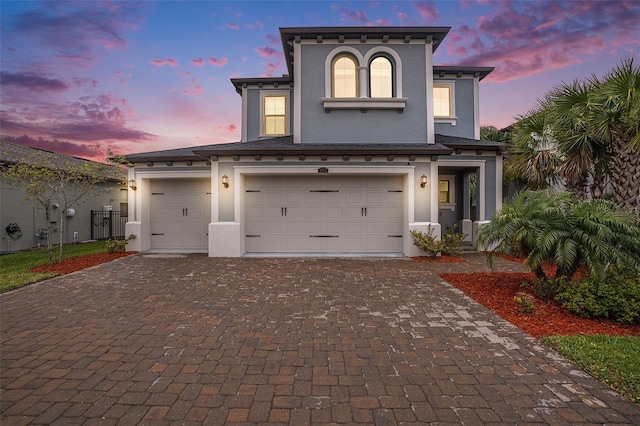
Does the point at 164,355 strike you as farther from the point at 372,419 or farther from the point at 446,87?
the point at 446,87

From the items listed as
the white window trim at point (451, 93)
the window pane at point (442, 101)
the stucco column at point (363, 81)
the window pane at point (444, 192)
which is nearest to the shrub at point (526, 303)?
the stucco column at point (363, 81)

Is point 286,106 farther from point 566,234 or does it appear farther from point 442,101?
point 566,234

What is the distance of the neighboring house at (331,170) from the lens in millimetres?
9641

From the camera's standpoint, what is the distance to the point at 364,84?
10.5m

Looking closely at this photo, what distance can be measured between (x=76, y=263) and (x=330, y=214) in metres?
7.75

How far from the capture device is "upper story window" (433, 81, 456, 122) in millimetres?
13000

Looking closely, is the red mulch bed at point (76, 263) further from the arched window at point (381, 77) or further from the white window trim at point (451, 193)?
the white window trim at point (451, 193)

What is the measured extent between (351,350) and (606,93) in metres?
7.70

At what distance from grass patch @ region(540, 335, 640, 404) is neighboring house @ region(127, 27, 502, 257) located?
5.95m

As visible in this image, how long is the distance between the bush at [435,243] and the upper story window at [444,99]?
249 inches

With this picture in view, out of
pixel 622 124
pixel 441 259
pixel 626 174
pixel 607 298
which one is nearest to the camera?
pixel 607 298

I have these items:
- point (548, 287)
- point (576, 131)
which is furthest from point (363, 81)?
point (548, 287)

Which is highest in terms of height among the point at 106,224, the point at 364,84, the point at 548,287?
the point at 364,84

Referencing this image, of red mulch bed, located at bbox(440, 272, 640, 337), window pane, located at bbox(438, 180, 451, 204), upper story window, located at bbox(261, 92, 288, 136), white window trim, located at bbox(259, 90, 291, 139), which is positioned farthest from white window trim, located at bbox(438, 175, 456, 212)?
upper story window, located at bbox(261, 92, 288, 136)
